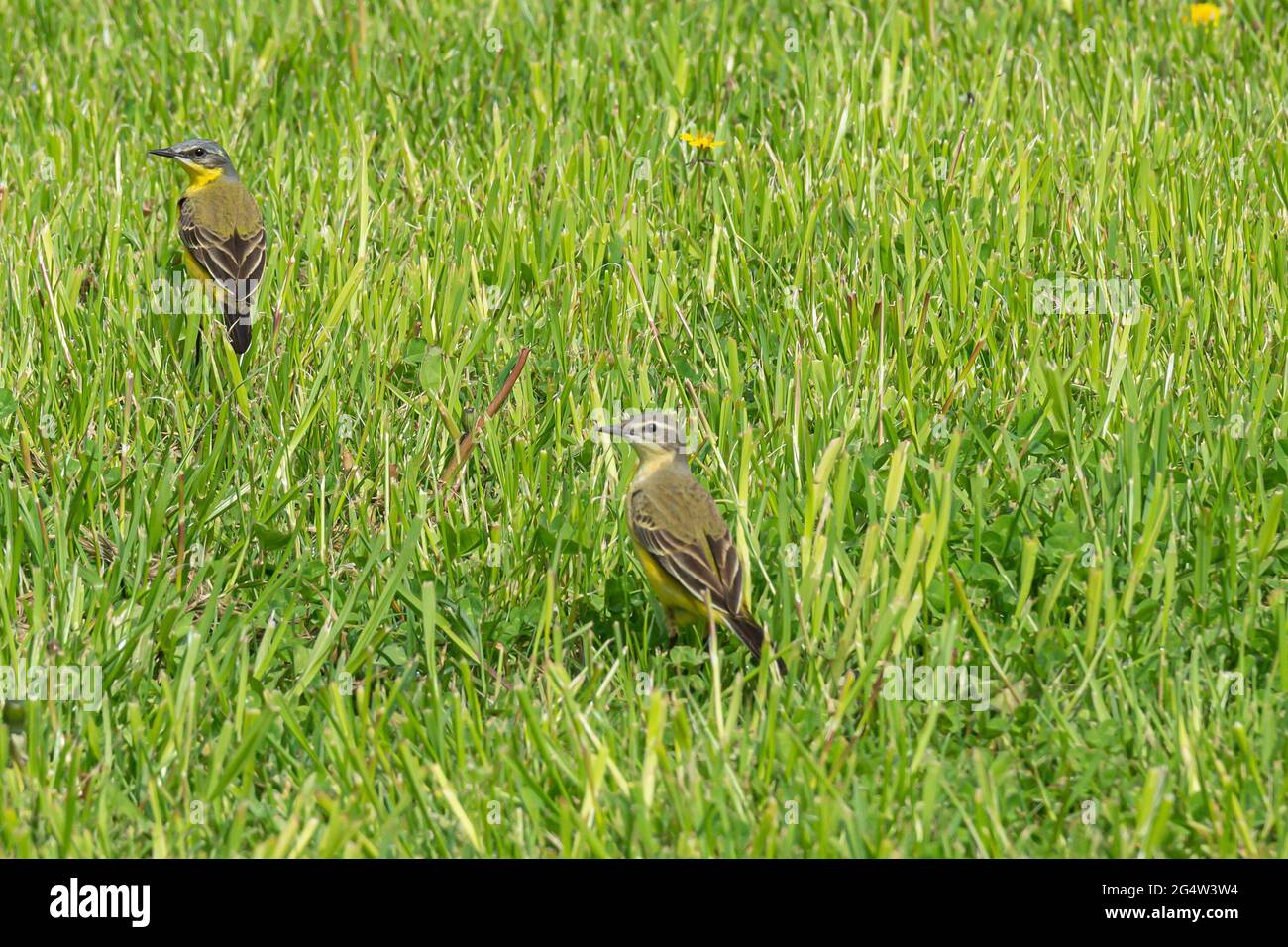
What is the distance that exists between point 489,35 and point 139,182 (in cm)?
228

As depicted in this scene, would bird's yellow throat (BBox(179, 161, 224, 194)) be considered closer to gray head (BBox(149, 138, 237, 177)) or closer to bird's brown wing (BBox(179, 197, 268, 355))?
gray head (BBox(149, 138, 237, 177))

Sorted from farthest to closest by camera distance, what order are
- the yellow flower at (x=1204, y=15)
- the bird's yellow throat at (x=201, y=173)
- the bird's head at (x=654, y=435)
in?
the yellow flower at (x=1204, y=15) < the bird's yellow throat at (x=201, y=173) < the bird's head at (x=654, y=435)

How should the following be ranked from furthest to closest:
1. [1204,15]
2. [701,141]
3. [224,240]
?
[1204,15] < [701,141] < [224,240]

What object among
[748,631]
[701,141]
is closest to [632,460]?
[748,631]

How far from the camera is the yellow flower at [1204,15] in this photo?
8.95 m

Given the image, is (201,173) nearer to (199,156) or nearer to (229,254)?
(199,156)

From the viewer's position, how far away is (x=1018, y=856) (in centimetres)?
349

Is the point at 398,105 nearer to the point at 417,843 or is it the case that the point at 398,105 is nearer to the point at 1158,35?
the point at 1158,35

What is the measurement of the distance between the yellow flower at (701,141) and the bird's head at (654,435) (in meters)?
3.12

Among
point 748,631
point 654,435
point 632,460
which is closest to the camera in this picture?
point 748,631

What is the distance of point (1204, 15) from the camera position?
29.6 ft

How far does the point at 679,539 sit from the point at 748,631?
0.30 metres

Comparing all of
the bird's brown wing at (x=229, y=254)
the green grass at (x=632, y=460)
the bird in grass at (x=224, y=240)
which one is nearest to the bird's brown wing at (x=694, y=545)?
the green grass at (x=632, y=460)

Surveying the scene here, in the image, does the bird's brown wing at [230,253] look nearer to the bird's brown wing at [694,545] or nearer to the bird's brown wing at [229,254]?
the bird's brown wing at [229,254]
